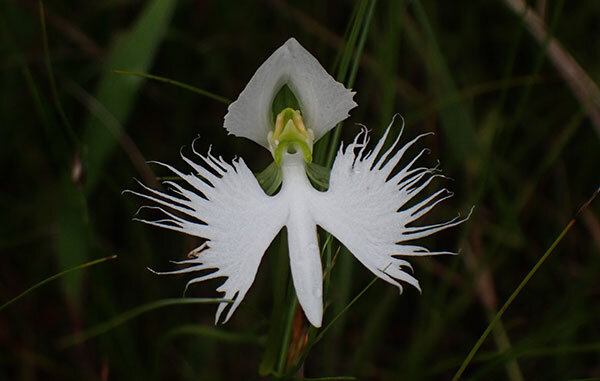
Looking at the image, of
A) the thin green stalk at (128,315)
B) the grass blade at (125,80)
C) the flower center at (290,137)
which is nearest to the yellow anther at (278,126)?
the flower center at (290,137)

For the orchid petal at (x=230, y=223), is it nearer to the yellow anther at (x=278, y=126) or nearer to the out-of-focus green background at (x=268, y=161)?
the yellow anther at (x=278, y=126)

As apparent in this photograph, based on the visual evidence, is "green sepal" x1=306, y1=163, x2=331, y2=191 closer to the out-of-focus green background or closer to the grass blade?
the out-of-focus green background

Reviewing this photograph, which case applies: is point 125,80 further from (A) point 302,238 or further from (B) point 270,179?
(A) point 302,238

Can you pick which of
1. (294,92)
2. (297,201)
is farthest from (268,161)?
(297,201)

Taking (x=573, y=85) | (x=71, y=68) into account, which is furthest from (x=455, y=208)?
(x=71, y=68)

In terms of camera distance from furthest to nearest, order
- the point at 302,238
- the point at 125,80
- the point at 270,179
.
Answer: the point at 125,80 < the point at 270,179 < the point at 302,238

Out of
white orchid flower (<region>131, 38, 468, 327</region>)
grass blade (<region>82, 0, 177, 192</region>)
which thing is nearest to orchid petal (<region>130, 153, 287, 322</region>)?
white orchid flower (<region>131, 38, 468, 327</region>)

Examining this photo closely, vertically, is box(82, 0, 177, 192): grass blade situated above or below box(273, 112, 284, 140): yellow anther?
above

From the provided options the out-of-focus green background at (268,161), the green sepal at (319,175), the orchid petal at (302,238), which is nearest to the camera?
the orchid petal at (302,238)
